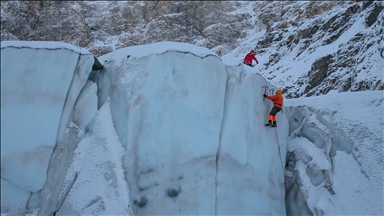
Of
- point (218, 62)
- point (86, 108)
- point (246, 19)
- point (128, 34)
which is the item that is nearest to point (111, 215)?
point (86, 108)

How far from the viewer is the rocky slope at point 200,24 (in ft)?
79.7

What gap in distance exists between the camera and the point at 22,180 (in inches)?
249

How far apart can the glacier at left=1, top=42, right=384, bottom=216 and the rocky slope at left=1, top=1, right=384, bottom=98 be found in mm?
14440

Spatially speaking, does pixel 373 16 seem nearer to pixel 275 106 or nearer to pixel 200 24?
pixel 275 106

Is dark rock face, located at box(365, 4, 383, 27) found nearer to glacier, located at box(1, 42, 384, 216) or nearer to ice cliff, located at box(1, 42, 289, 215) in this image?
glacier, located at box(1, 42, 384, 216)

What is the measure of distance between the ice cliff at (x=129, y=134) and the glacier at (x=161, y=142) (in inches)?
0.7

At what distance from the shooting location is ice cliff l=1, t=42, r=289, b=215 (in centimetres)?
649

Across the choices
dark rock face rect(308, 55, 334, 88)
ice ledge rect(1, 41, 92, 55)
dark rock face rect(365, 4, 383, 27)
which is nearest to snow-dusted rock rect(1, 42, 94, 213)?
ice ledge rect(1, 41, 92, 55)

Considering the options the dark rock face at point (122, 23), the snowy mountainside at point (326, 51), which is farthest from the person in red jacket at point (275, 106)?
the dark rock face at point (122, 23)

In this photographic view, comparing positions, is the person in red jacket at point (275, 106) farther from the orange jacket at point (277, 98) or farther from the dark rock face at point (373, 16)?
the dark rock face at point (373, 16)

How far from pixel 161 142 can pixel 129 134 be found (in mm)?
588

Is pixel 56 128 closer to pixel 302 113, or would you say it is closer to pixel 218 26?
pixel 302 113

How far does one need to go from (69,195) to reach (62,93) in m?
1.76

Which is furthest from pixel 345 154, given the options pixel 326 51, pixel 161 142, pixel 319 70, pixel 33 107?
pixel 326 51
